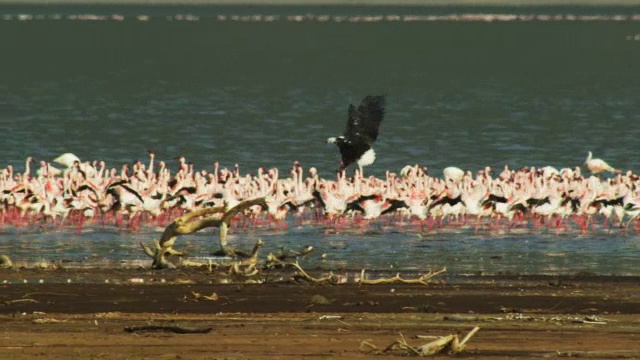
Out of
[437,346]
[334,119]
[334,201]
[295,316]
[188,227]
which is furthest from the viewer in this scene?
[334,119]

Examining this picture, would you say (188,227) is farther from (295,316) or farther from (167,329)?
(167,329)

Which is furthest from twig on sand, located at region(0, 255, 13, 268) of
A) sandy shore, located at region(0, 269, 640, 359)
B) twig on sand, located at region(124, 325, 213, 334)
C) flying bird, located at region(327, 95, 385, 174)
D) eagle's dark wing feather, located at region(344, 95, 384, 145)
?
flying bird, located at region(327, 95, 385, 174)

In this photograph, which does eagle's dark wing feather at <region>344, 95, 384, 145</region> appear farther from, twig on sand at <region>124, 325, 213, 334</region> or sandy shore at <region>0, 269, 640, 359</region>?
twig on sand at <region>124, 325, 213, 334</region>

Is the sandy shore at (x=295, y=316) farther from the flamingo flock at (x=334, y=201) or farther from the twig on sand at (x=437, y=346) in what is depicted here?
the flamingo flock at (x=334, y=201)

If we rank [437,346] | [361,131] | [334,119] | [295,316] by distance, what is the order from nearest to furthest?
[437,346], [295,316], [361,131], [334,119]

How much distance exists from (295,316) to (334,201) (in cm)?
1007

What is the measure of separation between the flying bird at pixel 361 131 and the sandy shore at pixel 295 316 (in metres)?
6.10

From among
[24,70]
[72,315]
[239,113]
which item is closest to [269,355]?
[72,315]

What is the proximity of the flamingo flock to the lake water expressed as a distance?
1.72 ft

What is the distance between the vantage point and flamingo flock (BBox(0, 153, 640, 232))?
2447 cm

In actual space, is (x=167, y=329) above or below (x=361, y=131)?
below

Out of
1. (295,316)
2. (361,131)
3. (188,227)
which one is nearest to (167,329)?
(295,316)

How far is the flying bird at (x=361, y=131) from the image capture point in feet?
77.4

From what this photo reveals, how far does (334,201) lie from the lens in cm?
2441
